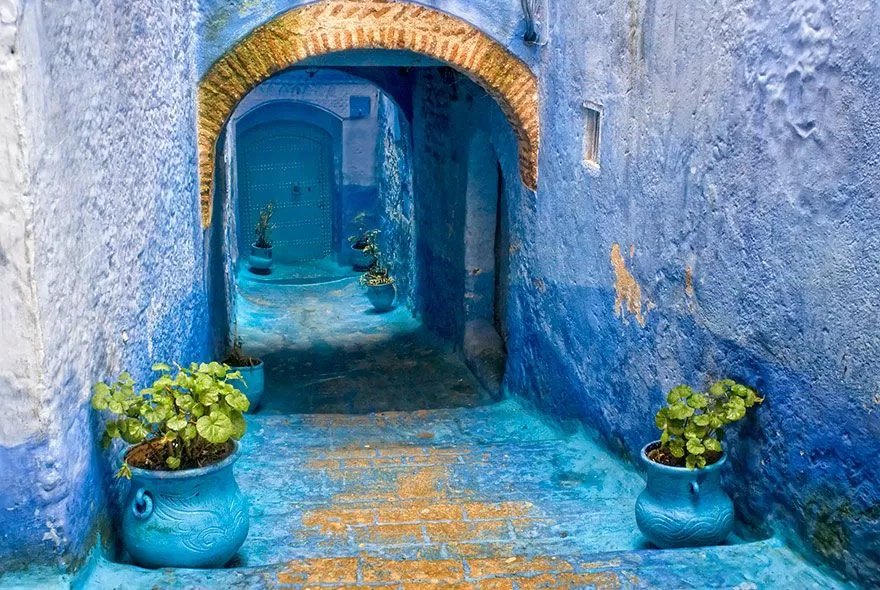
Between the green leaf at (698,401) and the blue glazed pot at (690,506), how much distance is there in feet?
0.81

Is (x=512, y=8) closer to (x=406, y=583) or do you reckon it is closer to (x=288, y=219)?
(x=406, y=583)

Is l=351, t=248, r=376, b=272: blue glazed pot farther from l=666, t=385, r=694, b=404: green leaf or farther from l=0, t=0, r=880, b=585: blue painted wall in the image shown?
l=666, t=385, r=694, b=404: green leaf

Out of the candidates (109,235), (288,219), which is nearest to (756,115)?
(109,235)

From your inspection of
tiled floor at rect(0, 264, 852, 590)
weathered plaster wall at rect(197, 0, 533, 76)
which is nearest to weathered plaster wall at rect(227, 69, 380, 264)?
tiled floor at rect(0, 264, 852, 590)

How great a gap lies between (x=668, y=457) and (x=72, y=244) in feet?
8.41

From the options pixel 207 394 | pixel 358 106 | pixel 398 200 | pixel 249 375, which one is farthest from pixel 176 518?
pixel 358 106

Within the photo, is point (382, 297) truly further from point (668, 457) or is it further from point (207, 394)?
point (207, 394)

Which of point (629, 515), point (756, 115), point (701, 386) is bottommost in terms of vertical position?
point (629, 515)

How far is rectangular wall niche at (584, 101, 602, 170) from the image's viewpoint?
19.7 feet

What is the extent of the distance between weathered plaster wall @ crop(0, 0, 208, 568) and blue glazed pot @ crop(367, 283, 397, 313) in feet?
24.0

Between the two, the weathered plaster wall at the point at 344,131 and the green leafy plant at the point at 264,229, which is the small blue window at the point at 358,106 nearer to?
the weathered plaster wall at the point at 344,131

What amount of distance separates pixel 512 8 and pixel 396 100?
515 centimetres

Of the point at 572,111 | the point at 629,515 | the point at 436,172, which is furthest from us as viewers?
the point at 436,172

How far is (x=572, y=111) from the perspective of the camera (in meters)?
6.33
